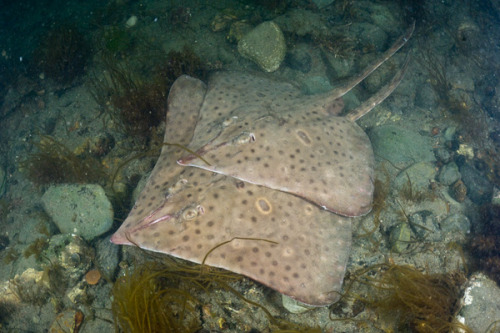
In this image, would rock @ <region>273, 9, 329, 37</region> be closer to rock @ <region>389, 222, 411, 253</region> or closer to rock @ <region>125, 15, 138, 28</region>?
rock @ <region>125, 15, 138, 28</region>

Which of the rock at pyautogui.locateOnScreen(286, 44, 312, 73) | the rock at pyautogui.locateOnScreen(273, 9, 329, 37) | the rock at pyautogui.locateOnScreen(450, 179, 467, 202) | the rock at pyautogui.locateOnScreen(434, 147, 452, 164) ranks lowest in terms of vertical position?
the rock at pyautogui.locateOnScreen(450, 179, 467, 202)

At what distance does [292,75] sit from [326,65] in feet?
3.06

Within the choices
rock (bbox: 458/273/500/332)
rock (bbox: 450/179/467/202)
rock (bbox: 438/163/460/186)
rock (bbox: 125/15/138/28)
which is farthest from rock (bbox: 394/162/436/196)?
rock (bbox: 125/15/138/28)

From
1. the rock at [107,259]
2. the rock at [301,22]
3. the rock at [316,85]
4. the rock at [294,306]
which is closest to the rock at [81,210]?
the rock at [107,259]

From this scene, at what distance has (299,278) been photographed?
3.58 meters

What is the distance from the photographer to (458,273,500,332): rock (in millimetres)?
4027

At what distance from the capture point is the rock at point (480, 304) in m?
4.03

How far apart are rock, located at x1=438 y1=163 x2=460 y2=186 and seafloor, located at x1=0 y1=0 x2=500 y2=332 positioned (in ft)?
0.08

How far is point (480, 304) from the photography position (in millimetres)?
4156

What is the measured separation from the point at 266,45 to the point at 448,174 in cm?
466

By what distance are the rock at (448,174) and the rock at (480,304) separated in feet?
6.59

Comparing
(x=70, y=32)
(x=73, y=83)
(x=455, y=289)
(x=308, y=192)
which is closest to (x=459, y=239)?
(x=455, y=289)

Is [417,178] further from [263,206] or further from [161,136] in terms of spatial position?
[161,136]

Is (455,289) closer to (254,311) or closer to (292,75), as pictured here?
(254,311)
